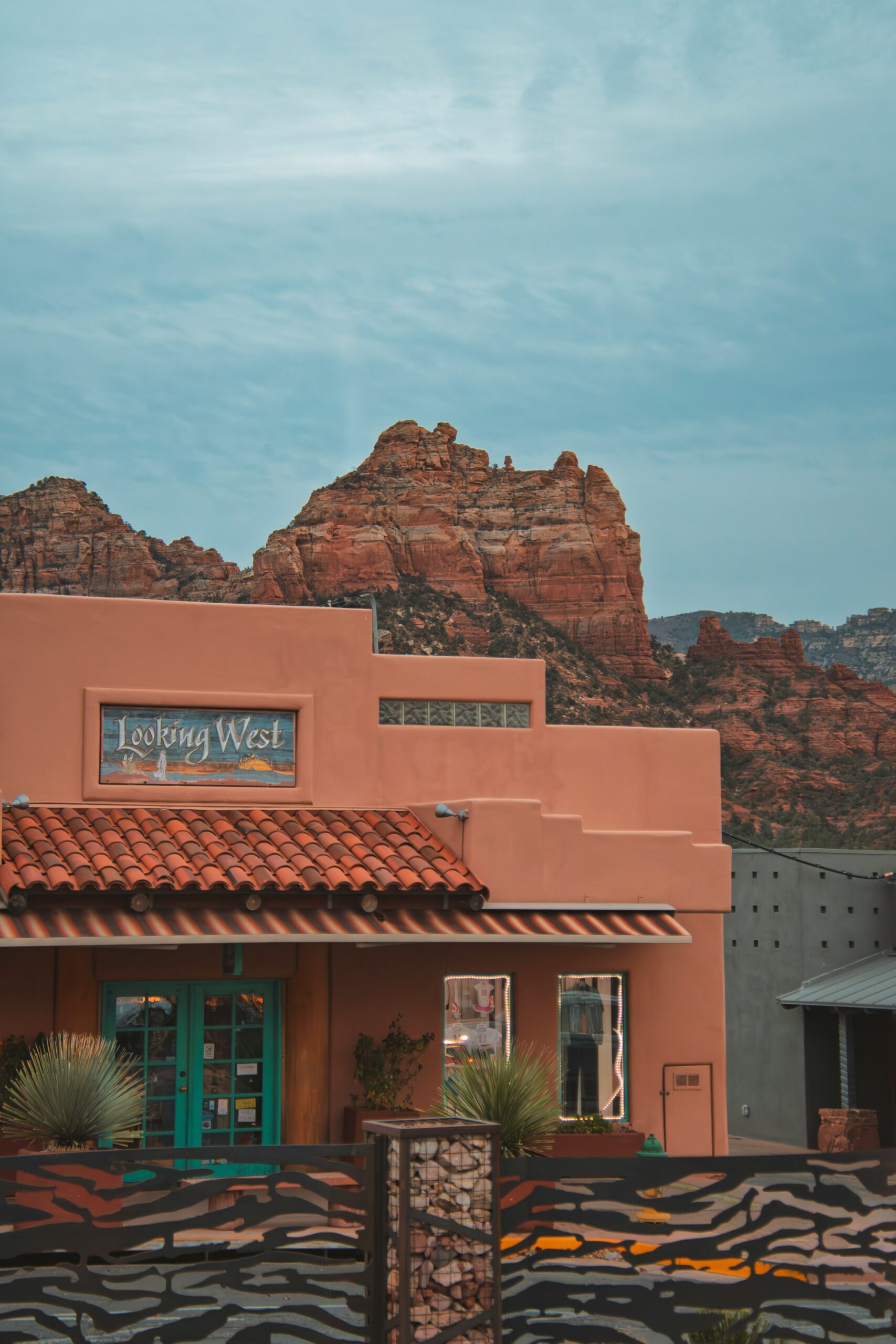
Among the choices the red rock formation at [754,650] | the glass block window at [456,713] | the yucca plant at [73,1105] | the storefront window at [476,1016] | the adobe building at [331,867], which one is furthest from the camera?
the red rock formation at [754,650]

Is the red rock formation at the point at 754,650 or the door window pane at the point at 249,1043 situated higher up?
the red rock formation at the point at 754,650

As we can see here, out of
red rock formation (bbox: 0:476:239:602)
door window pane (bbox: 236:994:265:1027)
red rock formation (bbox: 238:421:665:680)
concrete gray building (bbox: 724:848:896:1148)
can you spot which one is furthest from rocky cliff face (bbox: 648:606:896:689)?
door window pane (bbox: 236:994:265:1027)

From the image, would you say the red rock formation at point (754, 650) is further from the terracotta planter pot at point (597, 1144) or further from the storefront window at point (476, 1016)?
the terracotta planter pot at point (597, 1144)

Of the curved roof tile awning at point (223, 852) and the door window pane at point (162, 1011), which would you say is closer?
the curved roof tile awning at point (223, 852)

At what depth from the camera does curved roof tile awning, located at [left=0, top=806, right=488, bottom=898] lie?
1366cm

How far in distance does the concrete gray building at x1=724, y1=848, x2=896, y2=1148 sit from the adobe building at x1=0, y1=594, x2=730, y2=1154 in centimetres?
760

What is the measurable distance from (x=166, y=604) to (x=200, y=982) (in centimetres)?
402

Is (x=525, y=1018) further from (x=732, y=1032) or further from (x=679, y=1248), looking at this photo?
(x=732, y=1032)

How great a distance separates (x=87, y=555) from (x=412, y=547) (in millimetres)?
22826

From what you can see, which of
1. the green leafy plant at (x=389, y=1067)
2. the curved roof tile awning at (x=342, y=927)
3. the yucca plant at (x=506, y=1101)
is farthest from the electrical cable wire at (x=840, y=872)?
the yucca plant at (x=506, y=1101)

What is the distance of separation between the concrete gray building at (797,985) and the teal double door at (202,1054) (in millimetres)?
11363

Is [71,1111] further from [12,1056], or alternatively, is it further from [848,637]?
[848,637]

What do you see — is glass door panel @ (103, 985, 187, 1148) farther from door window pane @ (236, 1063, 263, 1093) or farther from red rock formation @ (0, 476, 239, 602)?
red rock formation @ (0, 476, 239, 602)

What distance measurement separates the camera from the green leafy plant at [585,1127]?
605 inches
